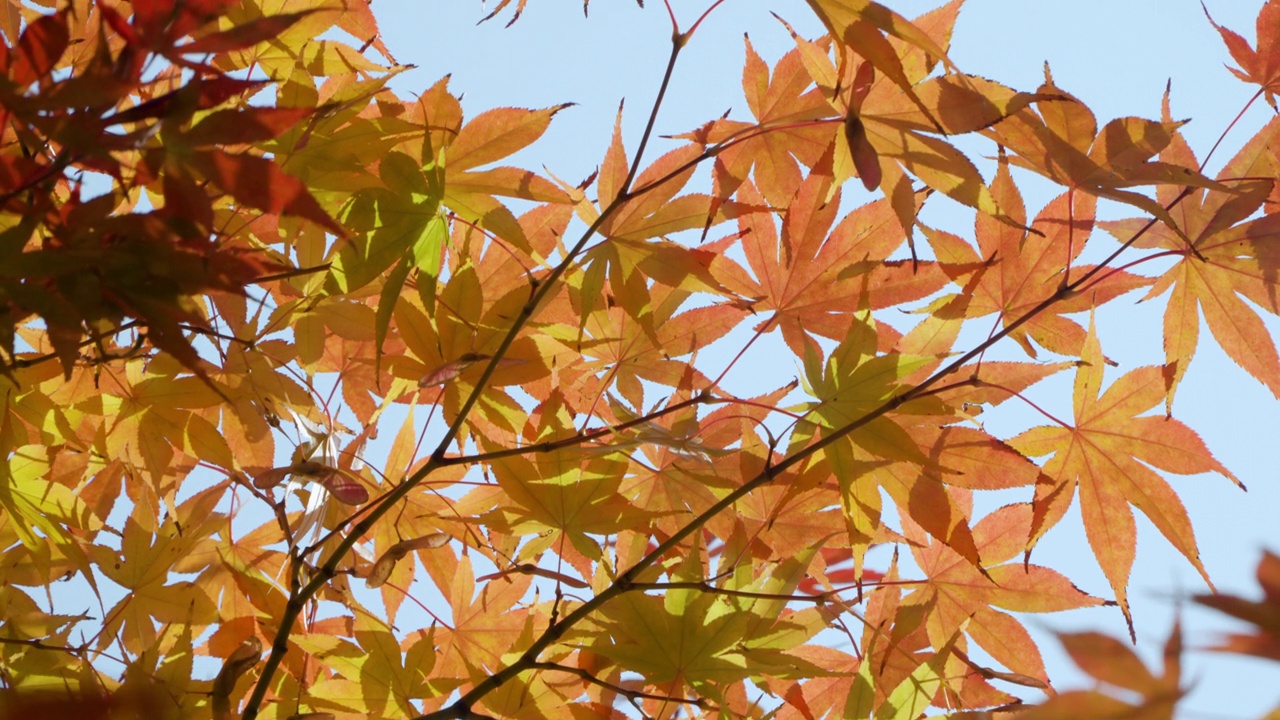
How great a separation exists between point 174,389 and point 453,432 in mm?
371

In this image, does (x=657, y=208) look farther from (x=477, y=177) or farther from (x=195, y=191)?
(x=195, y=191)

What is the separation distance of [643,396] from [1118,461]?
49 centimetres

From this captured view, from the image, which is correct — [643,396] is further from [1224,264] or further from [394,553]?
[1224,264]

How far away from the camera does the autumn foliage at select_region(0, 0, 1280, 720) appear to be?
771 mm

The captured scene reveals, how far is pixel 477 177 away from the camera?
2.85ft

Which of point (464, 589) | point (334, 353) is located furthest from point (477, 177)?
point (464, 589)

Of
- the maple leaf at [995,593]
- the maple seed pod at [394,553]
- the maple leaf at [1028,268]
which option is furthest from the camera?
the maple leaf at [995,593]

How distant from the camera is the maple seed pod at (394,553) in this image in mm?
736

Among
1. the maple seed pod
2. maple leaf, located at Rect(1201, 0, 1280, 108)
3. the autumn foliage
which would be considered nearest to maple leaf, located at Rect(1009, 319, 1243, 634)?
the autumn foliage

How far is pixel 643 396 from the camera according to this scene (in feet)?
3.36

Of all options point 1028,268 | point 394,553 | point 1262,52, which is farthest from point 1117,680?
point 1262,52

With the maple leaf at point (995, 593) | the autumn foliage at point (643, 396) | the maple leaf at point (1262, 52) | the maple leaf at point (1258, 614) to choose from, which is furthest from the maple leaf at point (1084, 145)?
the maple leaf at point (1258, 614)

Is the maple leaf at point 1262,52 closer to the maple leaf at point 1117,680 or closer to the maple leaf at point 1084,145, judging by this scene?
the maple leaf at point 1084,145

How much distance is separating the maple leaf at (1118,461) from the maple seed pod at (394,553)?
1.81 ft
